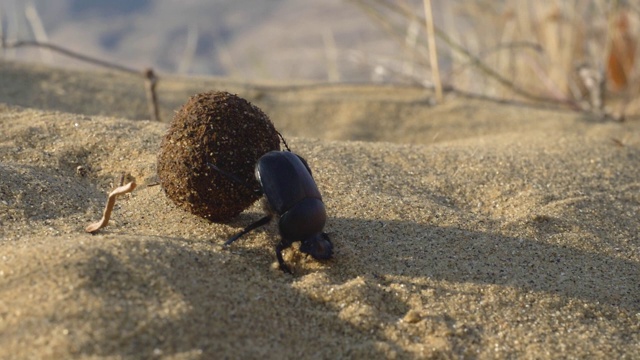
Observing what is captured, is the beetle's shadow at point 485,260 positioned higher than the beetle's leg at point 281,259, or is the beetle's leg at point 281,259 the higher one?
the beetle's leg at point 281,259

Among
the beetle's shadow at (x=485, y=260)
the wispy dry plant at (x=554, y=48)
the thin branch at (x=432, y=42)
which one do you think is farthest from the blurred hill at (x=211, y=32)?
the beetle's shadow at (x=485, y=260)

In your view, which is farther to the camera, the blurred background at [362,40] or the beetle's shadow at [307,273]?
the blurred background at [362,40]

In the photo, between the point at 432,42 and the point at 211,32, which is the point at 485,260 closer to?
the point at 432,42

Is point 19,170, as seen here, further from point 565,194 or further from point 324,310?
point 565,194

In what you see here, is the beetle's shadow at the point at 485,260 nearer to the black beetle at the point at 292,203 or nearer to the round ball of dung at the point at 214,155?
the black beetle at the point at 292,203

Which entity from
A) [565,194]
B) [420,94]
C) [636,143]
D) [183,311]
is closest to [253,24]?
[420,94]

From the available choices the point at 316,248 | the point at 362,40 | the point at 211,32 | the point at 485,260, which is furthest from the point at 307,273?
the point at 211,32

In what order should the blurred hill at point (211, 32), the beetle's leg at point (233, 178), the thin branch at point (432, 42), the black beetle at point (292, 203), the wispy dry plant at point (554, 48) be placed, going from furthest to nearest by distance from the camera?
the blurred hill at point (211, 32) < the wispy dry plant at point (554, 48) < the thin branch at point (432, 42) < the beetle's leg at point (233, 178) < the black beetle at point (292, 203)

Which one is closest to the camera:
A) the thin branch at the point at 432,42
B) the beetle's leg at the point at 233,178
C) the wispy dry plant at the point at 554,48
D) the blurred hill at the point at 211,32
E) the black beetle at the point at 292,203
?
the black beetle at the point at 292,203
